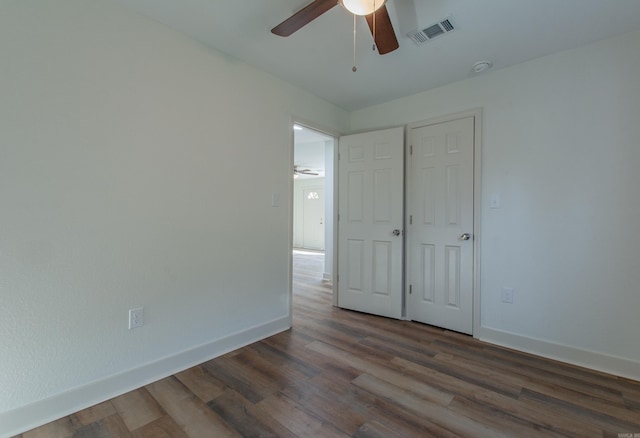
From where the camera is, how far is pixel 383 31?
62.3 inches

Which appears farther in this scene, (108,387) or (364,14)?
(108,387)

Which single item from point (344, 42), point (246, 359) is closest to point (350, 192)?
point (344, 42)

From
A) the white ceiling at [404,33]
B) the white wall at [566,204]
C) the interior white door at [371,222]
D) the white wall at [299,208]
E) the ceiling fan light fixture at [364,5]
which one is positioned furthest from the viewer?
the white wall at [299,208]

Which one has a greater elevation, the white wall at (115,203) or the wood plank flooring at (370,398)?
the white wall at (115,203)

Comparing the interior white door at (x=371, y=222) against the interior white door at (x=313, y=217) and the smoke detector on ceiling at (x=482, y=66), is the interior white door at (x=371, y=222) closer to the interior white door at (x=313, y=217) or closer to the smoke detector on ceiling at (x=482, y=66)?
the smoke detector on ceiling at (x=482, y=66)

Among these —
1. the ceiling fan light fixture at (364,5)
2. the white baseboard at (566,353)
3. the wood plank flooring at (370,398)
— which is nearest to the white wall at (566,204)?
the white baseboard at (566,353)

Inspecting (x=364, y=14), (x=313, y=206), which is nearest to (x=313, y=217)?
(x=313, y=206)

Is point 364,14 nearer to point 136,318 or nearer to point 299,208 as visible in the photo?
point 136,318

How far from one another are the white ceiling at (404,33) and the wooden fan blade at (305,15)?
24 centimetres

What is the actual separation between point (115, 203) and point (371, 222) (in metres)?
2.39

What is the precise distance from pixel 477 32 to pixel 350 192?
6.19ft

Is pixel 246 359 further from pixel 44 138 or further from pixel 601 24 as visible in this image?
pixel 601 24

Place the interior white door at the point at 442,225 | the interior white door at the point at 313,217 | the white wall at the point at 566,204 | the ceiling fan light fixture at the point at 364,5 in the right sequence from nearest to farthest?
1. the ceiling fan light fixture at the point at 364,5
2. the white wall at the point at 566,204
3. the interior white door at the point at 442,225
4. the interior white door at the point at 313,217

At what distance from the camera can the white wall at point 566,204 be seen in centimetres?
202
